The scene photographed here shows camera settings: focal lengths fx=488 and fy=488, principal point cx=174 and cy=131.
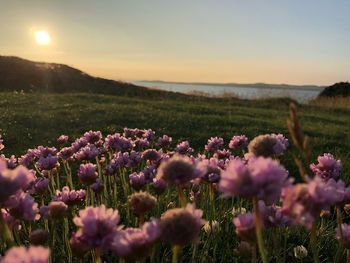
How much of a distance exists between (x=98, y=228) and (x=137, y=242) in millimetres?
148

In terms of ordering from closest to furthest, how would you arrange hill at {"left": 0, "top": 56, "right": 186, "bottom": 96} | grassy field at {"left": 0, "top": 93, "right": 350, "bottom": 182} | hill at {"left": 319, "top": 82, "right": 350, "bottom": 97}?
1. grassy field at {"left": 0, "top": 93, "right": 350, "bottom": 182}
2. hill at {"left": 0, "top": 56, "right": 186, "bottom": 96}
3. hill at {"left": 319, "top": 82, "right": 350, "bottom": 97}

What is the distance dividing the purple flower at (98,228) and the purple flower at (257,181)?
1.47 feet

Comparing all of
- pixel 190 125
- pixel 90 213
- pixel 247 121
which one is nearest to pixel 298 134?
pixel 90 213

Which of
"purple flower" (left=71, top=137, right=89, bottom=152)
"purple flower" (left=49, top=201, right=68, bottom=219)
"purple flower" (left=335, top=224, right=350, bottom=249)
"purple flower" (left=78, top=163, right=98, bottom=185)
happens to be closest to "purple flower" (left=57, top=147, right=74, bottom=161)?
"purple flower" (left=71, top=137, right=89, bottom=152)

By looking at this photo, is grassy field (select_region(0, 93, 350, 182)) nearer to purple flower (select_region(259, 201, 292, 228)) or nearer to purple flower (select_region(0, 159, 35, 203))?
purple flower (select_region(259, 201, 292, 228))

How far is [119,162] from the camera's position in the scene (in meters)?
4.60

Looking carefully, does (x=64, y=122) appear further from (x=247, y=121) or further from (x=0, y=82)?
(x=0, y=82)

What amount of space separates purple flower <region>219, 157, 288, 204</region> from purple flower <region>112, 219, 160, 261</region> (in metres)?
0.32

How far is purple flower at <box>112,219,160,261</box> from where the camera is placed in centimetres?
166

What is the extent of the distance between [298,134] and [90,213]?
0.77m

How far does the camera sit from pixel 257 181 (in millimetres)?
1479

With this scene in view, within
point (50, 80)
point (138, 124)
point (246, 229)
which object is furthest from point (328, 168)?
point (50, 80)

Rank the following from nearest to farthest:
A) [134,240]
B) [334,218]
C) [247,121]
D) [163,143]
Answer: [134,240]
[163,143]
[334,218]
[247,121]

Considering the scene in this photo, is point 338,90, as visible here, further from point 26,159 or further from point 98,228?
point 98,228
